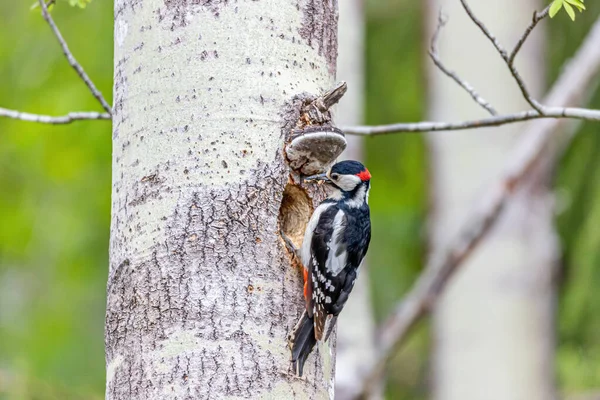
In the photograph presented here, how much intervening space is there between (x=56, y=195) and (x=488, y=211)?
10.5 ft

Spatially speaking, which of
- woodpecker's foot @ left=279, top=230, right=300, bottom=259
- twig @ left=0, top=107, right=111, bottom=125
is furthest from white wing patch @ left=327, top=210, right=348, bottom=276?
twig @ left=0, top=107, right=111, bottom=125

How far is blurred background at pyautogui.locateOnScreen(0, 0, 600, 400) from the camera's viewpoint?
6508 millimetres

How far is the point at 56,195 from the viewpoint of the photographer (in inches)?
265

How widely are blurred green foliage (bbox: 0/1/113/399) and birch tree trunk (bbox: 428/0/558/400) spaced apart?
8.68 feet

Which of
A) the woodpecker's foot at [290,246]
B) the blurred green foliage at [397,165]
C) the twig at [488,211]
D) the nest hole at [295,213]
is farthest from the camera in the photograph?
the blurred green foliage at [397,165]

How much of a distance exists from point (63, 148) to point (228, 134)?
13.3ft

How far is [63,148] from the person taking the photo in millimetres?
6496

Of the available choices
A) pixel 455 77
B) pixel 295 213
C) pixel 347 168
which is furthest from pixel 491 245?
pixel 295 213

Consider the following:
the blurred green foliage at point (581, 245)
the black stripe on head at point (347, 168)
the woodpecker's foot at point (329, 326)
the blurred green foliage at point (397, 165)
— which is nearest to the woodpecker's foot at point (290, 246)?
the woodpecker's foot at point (329, 326)

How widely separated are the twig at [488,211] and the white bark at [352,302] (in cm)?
10

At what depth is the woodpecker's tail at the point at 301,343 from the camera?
2.64 m

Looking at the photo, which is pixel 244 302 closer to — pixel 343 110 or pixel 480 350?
pixel 343 110

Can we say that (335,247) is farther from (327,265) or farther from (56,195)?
(56,195)

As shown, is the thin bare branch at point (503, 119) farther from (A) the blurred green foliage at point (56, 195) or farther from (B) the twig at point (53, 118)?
(A) the blurred green foliage at point (56, 195)
